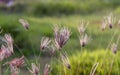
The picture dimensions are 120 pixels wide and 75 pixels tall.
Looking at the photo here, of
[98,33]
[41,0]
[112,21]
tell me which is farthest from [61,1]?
[112,21]

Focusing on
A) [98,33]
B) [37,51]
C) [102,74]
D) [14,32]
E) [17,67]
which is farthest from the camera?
[98,33]

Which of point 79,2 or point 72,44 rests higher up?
point 72,44

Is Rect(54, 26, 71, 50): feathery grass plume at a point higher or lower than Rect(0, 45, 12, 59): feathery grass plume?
higher

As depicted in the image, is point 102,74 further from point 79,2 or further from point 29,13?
point 79,2

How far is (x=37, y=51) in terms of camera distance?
7.25m

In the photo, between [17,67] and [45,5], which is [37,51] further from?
[45,5]

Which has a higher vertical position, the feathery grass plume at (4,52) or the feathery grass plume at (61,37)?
the feathery grass plume at (61,37)

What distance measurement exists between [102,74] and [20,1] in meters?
10.8

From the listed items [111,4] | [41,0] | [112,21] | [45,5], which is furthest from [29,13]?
[112,21]

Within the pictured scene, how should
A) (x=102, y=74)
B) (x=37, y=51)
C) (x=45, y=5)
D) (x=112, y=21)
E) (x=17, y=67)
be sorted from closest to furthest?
1. (x=17, y=67)
2. (x=112, y=21)
3. (x=102, y=74)
4. (x=37, y=51)
5. (x=45, y=5)

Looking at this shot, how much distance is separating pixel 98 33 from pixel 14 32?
6.19 feet

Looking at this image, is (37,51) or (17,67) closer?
(17,67)

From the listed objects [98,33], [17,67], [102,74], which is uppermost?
[17,67]

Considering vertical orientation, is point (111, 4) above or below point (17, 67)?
below
